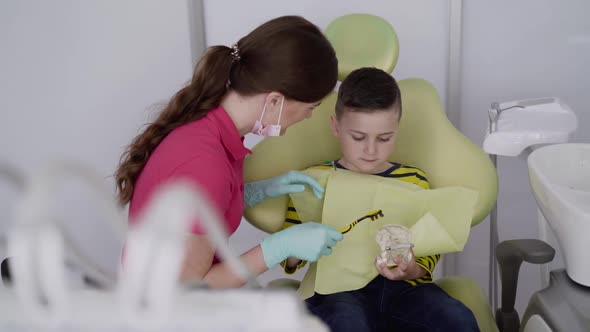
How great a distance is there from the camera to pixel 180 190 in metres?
0.42

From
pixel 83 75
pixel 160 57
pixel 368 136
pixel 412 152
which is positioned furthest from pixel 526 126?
pixel 83 75

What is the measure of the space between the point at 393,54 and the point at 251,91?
0.41 meters

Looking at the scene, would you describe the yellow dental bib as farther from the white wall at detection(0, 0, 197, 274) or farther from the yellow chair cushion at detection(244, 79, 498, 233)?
the white wall at detection(0, 0, 197, 274)

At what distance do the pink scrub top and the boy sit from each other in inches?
8.9

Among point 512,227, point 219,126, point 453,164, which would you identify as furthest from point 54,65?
point 512,227

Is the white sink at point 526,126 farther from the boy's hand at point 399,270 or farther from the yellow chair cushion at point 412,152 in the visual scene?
the boy's hand at point 399,270

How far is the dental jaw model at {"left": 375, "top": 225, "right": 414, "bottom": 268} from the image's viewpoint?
119cm

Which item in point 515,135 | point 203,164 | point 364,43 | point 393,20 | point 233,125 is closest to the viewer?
point 203,164

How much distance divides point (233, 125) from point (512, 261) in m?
0.64

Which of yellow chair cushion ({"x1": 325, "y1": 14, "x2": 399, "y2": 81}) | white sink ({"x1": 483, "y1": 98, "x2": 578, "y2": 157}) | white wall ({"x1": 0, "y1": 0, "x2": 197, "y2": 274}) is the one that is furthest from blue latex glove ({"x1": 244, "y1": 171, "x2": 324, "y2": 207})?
white wall ({"x1": 0, "y1": 0, "x2": 197, "y2": 274})

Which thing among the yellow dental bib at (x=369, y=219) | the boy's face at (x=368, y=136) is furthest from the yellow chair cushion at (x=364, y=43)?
the yellow dental bib at (x=369, y=219)

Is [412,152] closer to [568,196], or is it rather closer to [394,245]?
[394,245]

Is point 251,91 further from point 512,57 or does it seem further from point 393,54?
point 512,57

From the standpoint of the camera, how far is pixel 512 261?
1.29m
